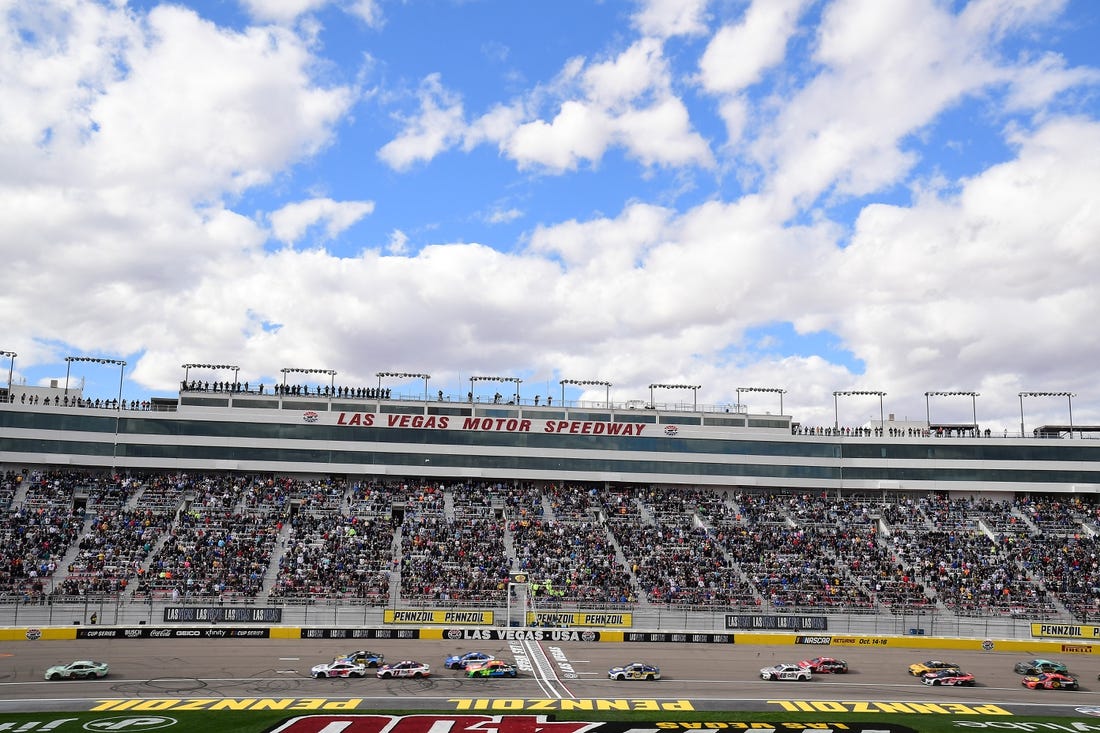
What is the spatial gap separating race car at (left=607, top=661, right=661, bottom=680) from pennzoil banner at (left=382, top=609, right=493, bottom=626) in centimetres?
1396

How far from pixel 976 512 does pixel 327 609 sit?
5871 centimetres

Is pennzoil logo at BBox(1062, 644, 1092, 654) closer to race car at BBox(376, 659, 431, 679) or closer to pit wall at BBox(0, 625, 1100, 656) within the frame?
pit wall at BBox(0, 625, 1100, 656)

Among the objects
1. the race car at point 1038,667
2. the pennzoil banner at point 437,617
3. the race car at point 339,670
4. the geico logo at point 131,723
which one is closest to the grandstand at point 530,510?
the pennzoil banner at point 437,617

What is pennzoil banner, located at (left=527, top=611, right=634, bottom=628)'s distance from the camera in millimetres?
58656

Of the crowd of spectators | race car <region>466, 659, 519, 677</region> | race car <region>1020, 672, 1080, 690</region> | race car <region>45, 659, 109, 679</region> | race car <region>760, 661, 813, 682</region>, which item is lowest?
race car <region>1020, 672, 1080, 690</region>

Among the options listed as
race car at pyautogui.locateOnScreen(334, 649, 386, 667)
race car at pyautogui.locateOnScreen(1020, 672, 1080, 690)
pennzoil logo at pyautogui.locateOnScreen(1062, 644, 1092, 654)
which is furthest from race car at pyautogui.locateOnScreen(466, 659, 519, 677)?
pennzoil logo at pyautogui.locateOnScreen(1062, 644, 1092, 654)

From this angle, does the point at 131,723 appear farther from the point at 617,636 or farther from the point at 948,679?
the point at 948,679

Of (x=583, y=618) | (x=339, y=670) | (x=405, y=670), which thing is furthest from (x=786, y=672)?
(x=339, y=670)

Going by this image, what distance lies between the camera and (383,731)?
34750 mm

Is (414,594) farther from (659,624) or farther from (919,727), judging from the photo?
(919,727)

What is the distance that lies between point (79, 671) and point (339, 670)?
12624mm

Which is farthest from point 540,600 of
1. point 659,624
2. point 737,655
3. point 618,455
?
point 618,455

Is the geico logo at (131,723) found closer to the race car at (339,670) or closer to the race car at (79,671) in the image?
the race car at (79,671)

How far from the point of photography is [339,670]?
45.4 metres
